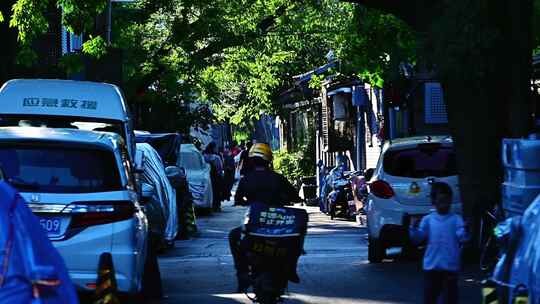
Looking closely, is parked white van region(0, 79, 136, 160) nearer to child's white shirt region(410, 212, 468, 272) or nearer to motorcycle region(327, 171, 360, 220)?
child's white shirt region(410, 212, 468, 272)

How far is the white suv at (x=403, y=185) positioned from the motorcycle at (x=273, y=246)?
581 centimetres

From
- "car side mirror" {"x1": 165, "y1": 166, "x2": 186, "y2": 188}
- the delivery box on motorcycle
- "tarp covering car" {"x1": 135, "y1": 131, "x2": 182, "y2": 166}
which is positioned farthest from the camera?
"tarp covering car" {"x1": 135, "y1": 131, "x2": 182, "y2": 166}

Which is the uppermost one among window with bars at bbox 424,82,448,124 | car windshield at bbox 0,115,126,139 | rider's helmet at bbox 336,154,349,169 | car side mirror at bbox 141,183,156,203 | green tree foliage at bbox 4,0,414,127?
green tree foliage at bbox 4,0,414,127

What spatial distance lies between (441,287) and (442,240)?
38 cm

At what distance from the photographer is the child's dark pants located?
10938 millimetres

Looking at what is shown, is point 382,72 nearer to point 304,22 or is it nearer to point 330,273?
point 330,273

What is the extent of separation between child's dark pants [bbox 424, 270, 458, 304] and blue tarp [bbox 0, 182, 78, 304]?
18.5 feet

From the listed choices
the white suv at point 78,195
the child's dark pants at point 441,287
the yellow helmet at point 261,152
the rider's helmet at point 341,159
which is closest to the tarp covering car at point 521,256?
the child's dark pants at point 441,287

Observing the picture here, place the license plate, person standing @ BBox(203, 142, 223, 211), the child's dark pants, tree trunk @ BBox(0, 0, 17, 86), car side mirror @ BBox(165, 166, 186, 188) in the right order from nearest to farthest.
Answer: the child's dark pants < the license plate < car side mirror @ BBox(165, 166, 186, 188) < tree trunk @ BBox(0, 0, 17, 86) < person standing @ BBox(203, 142, 223, 211)

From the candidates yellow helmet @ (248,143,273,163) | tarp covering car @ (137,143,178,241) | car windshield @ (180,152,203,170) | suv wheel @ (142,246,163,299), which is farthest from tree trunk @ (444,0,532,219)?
car windshield @ (180,152,203,170)

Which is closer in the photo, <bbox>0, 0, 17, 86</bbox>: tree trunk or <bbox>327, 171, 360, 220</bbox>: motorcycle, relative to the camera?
<bbox>0, 0, 17, 86</bbox>: tree trunk

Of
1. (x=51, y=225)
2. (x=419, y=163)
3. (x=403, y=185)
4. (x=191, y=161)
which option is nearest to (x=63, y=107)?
(x=403, y=185)

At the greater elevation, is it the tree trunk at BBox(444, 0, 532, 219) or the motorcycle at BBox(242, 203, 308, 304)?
the tree trunk at BBox(444, 0, 532, 219)

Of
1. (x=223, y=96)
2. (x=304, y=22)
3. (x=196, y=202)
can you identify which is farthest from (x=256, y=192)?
(x=223, y=96)
